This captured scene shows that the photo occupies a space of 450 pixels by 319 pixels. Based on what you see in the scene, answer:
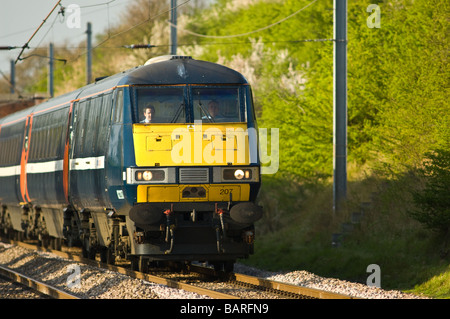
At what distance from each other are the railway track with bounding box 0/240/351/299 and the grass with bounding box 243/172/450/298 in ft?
7.42

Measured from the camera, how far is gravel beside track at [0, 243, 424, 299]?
542 inches

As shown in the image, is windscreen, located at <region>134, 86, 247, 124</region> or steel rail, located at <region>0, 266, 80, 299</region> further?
windscreen, located at <region>134, 86, 247, 124</region>

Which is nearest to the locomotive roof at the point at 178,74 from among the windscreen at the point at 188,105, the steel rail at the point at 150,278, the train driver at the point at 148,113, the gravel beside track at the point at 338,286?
the windscreen at the point at 188,105

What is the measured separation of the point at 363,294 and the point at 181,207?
3228 millimetres

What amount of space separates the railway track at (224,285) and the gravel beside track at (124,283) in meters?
0.33

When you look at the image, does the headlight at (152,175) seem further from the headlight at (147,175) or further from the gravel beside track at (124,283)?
the gravel beside track at (124,283)

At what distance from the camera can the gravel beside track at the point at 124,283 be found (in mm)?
13758

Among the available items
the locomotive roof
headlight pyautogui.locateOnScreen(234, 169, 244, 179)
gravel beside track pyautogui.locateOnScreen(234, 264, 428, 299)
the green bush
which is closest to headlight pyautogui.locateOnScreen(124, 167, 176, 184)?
headlight pyautogui.locateOnScreen(234, 169, 244, 179)

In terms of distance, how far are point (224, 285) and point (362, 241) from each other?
472 cm

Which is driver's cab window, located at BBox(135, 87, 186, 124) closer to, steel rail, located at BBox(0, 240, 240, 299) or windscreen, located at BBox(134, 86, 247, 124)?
windscreen, located at BBox(134, 86, 247, 124)

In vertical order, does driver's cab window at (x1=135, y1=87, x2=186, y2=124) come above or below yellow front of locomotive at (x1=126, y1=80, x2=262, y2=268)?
above

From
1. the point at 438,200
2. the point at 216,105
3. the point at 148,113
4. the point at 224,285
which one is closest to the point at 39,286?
the point at 224,285

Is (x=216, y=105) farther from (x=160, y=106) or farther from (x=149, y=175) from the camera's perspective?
(x=149, y=175)
